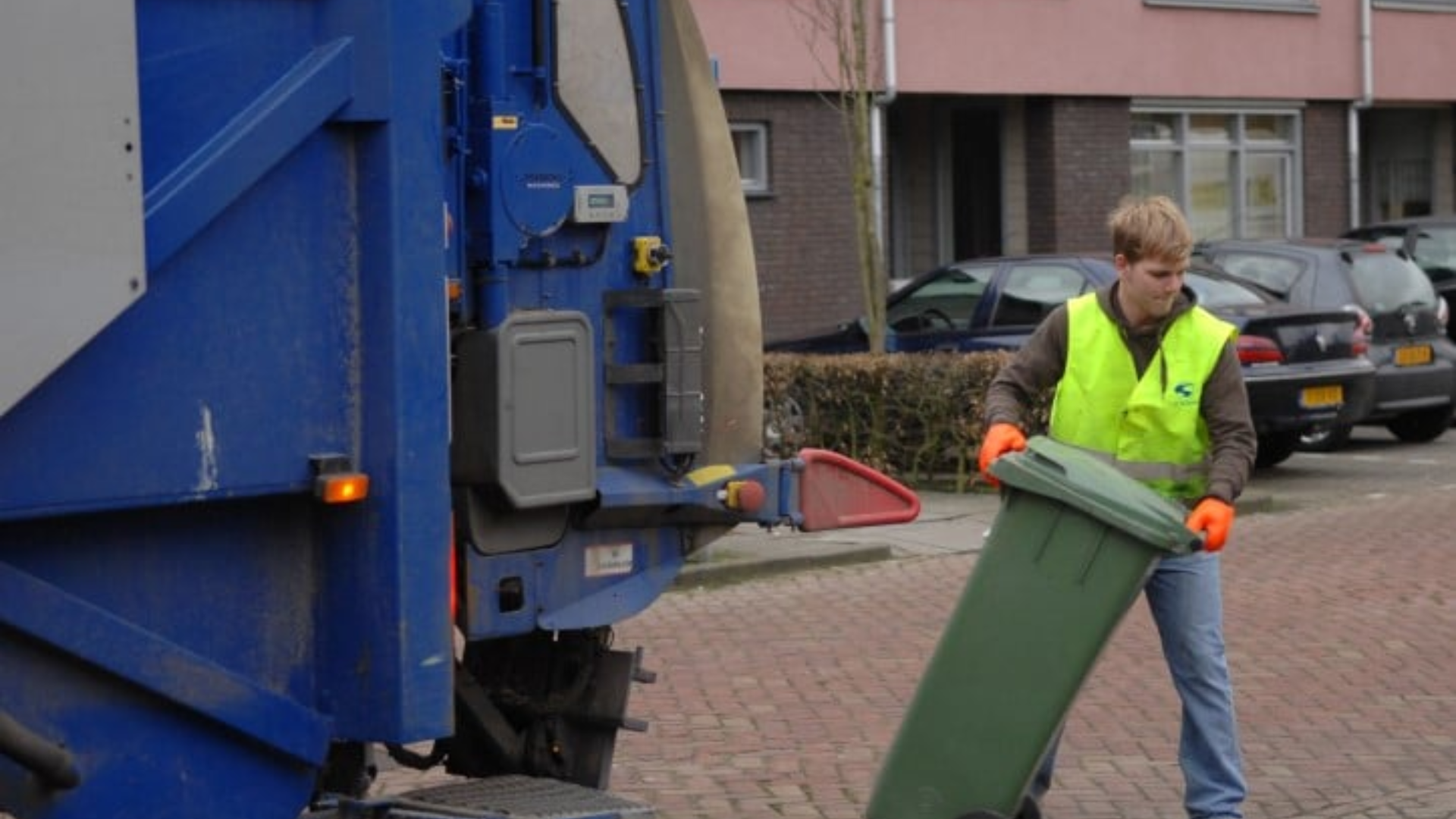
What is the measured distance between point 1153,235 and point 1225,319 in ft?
36.1

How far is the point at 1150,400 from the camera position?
21.2 feet

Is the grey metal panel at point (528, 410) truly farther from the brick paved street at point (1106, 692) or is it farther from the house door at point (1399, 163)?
the house door at point (1399, 163)

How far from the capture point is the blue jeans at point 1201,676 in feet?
21.4

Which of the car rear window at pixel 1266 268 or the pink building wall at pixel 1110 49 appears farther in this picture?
the pink building wall at pixel 1110 49

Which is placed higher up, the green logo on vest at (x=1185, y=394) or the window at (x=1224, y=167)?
the window at (x=1224, y=167)

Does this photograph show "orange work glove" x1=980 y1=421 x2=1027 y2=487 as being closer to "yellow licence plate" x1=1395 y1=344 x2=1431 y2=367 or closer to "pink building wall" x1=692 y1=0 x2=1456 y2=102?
"yellow licence plate" x1=1395 y1=344 x2=1431 y2=367

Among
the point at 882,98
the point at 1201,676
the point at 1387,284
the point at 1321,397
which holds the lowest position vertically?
the point at 1201,676

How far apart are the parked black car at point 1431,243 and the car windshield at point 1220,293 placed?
5.05 metres

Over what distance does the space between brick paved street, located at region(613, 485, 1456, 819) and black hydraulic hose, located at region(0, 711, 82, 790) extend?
3.25 metres

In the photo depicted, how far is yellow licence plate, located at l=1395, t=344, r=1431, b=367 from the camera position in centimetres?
1898

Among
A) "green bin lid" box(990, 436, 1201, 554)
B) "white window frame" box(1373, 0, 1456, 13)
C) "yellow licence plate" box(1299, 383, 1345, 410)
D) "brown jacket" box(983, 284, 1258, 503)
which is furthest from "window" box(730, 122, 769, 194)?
"green bin lid" box(990, 436, 1201, 554)

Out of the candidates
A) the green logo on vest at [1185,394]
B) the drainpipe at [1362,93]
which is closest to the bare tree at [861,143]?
the drainpipe at [1362,93]

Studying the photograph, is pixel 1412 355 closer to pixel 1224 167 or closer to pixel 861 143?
pixel 861 143

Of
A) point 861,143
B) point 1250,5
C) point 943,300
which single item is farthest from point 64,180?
point 1250,5
